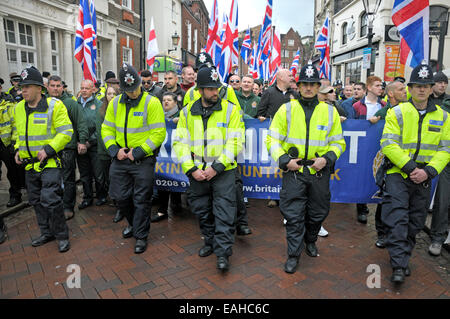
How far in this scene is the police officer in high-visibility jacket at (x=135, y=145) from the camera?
13.5 feet

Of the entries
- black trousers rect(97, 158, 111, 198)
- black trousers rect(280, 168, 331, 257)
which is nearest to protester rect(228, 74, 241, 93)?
black trousers rect(97, 158, 111, 198)

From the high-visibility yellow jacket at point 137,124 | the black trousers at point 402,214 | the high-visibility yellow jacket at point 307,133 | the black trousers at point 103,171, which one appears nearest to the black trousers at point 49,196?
the high-visibility yellow jacket at point 137,124

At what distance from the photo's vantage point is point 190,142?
12.9ft

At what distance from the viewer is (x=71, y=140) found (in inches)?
213

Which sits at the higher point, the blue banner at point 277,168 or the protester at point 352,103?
the protester at point 352,103

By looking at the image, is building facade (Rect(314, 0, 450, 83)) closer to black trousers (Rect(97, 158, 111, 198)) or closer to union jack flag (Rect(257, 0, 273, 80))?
union jack flag (Rect(257, 0, 273, 80))

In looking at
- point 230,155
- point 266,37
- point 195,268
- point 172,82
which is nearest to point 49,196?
point 195,268

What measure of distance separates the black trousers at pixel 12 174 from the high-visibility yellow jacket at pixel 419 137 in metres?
6.05

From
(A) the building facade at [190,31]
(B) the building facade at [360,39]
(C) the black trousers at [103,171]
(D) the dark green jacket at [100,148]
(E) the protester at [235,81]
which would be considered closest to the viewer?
(D) the dark green jacket at [100,148]

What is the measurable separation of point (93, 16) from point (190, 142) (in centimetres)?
569

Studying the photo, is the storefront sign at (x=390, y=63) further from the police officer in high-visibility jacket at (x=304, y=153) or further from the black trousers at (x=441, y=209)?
the police officer in high-visibility jacket at (x=304, y=153)

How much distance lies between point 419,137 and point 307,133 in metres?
1.22
